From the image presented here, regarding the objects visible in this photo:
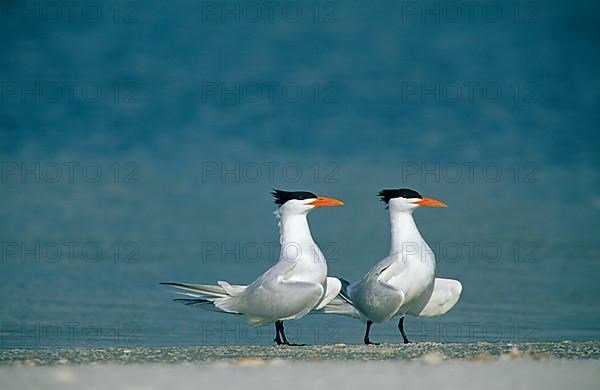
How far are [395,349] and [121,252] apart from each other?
679 centimetres

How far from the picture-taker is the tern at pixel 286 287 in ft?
26.0

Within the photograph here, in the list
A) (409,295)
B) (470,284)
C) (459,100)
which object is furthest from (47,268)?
(459,100)

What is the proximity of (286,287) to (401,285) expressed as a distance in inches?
32.6

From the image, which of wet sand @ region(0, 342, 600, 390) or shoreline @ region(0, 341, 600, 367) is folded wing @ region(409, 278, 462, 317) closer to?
shoreline @ region(0, 341, 600, 367)

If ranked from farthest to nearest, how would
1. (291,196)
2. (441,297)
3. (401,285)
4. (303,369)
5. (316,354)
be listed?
1. (441,297)
2. (291,196)
3. (401,285)
4. (316,354)
5. (303,369)

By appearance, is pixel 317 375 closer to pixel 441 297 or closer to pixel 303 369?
pixel 303 369

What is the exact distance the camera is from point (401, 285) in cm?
823

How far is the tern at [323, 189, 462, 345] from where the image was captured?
822cm

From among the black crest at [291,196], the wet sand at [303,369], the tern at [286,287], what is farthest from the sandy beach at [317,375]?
the black crest at [291,196]

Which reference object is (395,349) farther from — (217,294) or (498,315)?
(498,315)

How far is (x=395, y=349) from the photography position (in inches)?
294

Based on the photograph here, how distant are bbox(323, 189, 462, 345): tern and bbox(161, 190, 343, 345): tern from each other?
25 cm

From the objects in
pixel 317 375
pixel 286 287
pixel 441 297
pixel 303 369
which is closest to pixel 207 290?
pixel 286 287

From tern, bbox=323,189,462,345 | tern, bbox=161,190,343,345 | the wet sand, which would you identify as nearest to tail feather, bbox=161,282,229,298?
tern, bbox=161,190,343,345
